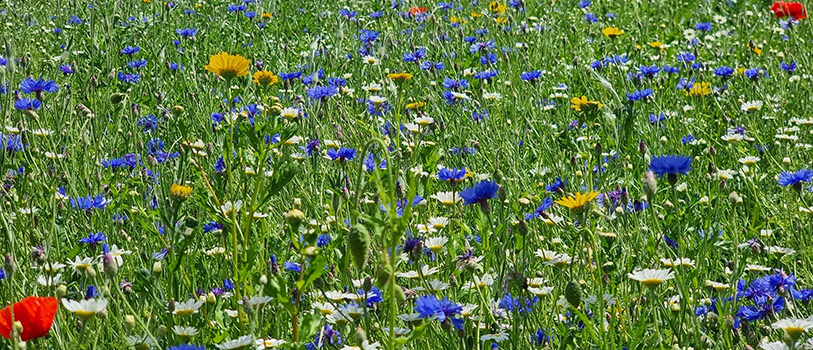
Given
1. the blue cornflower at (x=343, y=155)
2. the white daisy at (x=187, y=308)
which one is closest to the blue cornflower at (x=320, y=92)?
the blue cornflower at (x=343, y=155)

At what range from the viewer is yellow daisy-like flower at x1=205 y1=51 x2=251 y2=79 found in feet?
6.02

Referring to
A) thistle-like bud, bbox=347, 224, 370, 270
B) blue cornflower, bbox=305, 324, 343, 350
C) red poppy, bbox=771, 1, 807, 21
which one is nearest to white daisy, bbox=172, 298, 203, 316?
blue cornflower, bbox=305, 324, 343, 350

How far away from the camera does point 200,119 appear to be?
286 centimetres

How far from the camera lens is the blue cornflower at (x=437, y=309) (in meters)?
1.39

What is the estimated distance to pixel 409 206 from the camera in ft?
3.39

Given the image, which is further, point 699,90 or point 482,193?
point 699,90

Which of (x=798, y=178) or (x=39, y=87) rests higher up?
(x=39, y=87)

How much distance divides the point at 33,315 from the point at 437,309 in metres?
0.61

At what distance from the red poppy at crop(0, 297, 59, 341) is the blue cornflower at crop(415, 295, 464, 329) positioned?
543 millimetres

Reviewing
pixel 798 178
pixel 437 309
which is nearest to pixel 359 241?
pixel 437 309

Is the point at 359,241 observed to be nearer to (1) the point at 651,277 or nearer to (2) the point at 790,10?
(1) the point at 651,277

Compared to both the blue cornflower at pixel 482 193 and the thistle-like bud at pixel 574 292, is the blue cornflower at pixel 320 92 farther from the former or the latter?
the thistle-like bud at pixel 574 292

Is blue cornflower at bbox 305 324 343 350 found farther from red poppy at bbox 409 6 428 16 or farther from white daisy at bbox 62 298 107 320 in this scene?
red poppy at bbox 409 6 428 16

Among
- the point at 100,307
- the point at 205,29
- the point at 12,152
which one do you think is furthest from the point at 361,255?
the point at 205,29
